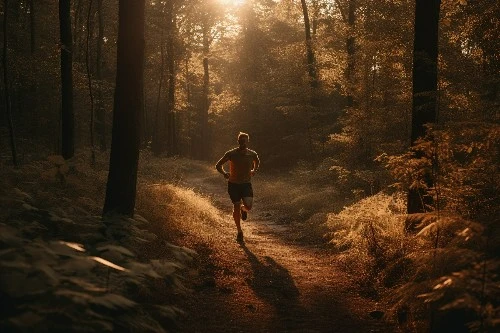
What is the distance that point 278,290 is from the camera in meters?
6.79

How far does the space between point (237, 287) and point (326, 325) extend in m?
1.82

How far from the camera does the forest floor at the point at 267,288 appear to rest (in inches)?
216

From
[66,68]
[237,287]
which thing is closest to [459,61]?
[237,287]

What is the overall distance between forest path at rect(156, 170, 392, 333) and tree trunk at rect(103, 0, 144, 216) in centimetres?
171

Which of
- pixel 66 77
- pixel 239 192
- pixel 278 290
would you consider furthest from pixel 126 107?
pixel 66 77

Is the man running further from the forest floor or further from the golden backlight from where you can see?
the golden backlight

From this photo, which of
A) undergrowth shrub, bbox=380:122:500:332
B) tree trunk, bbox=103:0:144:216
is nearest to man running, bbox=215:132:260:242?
tree trunk, bbox=103:0:144:216

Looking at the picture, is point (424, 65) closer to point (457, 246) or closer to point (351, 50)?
point (457, 246)

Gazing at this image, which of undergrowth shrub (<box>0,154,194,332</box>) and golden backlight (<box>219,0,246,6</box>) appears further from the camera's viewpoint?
golden backlight (<box>219,0,246,6</box>)

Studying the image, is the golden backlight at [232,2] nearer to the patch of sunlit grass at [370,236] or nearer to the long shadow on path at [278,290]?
the patch of sunlit grass at [370,236]

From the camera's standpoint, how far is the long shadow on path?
5667 mm

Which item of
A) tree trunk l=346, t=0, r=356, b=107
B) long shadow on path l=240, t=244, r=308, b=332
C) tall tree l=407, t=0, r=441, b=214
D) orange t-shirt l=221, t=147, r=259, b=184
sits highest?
tree trunk l=346, t=0, r=356, b=107

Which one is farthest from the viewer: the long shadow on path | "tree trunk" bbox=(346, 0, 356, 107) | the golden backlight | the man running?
the golden backlight

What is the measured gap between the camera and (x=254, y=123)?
111ft
